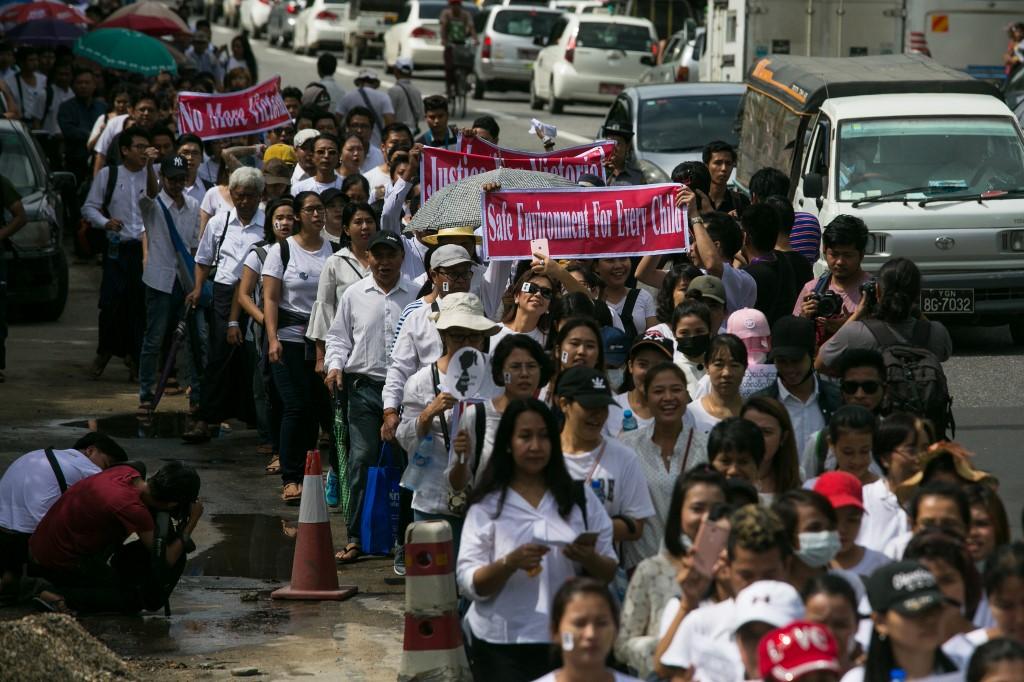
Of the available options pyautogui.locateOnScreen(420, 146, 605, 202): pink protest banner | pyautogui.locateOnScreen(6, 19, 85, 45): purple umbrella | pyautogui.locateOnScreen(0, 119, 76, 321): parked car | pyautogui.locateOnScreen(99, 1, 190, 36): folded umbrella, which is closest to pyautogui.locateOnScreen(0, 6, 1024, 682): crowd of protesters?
Answer: pyautogui.locateOnScreen(420, 146, 605, 202): pink protest banner

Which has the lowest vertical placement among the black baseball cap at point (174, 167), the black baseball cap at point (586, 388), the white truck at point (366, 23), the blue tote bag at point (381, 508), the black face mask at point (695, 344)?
the white truck at point (366, 23)

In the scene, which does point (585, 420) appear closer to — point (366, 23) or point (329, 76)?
point (329, 76)

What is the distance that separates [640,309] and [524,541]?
343cm

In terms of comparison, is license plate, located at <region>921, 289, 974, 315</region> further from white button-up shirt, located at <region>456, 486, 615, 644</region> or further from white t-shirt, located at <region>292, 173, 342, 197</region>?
white button-up shirt, located at <region>456, 486, 615, 644</region>

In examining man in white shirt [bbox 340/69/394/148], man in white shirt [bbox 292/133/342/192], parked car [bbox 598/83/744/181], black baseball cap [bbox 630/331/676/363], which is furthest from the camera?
parked car [bbox 598/83/744/181]

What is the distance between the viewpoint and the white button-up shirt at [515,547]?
6.07 meters

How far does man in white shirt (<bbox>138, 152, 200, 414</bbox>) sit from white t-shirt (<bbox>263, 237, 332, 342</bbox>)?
8.86 ft

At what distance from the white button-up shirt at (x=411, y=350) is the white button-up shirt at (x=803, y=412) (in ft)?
5.82

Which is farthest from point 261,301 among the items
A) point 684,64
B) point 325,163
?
point 684,64

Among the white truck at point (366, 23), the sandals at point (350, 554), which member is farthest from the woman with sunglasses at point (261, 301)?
the white truck at point (366, 23)

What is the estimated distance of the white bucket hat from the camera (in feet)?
25.9

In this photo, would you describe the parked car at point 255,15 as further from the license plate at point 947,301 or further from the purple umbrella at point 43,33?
the license plate at point 947,301

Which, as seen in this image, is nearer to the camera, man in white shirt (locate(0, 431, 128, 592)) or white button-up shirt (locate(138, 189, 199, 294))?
man in white shirt (locate(0, 431, 128, 592))

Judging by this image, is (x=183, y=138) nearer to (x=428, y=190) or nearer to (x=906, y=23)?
Answer: (x=428, y=190)
